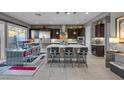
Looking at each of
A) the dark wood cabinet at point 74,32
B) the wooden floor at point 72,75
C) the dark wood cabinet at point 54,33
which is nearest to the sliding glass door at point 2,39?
the wooden floor at point 72,75

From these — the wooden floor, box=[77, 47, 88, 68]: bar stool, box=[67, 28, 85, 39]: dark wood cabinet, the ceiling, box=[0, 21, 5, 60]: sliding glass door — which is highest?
the ceiling

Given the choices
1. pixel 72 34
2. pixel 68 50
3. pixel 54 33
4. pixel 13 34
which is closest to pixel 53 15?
pixel 68 50

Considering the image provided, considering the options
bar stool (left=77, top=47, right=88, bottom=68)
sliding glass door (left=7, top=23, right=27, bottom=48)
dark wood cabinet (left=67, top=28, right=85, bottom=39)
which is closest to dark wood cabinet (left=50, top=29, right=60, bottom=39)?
dark wood cabinet (left=67, top=28, right=85, bottom=39)

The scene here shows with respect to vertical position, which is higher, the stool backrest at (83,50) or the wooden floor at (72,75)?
the stool backrest at (83,50)

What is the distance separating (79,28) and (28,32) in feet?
17.5

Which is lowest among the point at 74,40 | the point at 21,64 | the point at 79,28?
the point at 21,64

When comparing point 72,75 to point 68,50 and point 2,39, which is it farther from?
point 2,39

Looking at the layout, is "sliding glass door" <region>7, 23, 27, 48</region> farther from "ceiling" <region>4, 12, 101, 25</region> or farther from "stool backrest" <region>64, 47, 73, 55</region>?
"stool backrest" <region>64, 47, 73, 55</region>

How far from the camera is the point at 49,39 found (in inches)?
782

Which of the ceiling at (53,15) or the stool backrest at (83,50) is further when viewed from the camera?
the ceiling at (53,15)

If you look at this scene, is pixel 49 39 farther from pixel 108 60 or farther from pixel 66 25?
pixel 108 60

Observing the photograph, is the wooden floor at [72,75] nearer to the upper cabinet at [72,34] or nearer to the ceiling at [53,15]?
the ceiling at [53,15]
